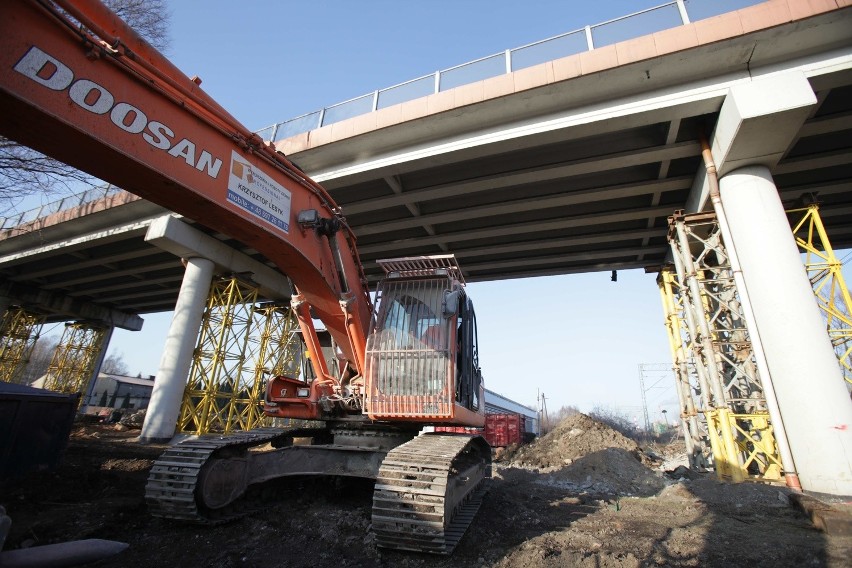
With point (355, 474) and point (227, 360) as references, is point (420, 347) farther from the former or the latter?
point (227, 360)

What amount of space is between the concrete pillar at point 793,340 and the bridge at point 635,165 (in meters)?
0.03

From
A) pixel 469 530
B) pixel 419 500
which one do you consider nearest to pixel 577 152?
pixel 469 530

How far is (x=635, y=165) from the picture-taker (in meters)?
11.5

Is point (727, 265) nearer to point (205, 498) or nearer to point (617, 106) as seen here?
point (617, 106)

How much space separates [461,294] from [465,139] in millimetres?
5639

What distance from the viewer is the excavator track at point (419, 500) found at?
157 inches

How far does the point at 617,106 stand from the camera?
9.41m

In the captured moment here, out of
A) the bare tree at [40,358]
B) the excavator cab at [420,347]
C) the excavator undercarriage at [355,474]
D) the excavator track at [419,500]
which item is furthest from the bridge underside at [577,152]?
the bare tree at [40,358]

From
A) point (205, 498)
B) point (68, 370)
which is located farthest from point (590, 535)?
point (68, 370)

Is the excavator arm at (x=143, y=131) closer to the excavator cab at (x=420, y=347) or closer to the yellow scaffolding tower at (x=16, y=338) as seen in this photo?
the excavator cab at (x=420, y=347)

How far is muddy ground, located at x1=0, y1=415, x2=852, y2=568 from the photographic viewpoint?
421 centimetres

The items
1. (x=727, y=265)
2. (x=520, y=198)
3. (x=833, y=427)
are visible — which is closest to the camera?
(x=833, y=427)

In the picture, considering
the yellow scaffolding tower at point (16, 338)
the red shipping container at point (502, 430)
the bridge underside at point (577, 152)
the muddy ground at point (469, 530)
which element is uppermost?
the bridge underside at point (577, 152)

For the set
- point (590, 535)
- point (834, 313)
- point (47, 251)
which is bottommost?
point (590, 535)
